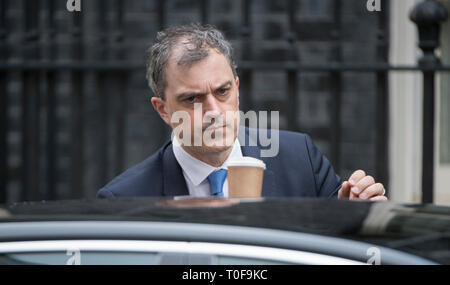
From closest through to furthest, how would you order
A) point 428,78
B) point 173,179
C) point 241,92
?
point 173,179
point 428,78
point 241,92

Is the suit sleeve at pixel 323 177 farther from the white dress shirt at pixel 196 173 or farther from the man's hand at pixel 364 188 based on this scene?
the man's hand at pixel 364 188

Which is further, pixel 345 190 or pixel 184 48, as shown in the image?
pixel 184 48

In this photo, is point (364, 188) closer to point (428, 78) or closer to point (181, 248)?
point (181, 248)

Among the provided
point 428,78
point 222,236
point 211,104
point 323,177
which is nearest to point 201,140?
point 211,104

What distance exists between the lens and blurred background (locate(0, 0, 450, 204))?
4574 mm

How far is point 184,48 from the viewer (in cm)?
275

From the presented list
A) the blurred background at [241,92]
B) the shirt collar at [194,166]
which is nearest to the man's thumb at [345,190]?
the shirt collar at [194,166]

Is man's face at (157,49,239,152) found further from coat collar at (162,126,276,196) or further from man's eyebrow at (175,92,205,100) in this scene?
coat collar at (162,126,276,196)

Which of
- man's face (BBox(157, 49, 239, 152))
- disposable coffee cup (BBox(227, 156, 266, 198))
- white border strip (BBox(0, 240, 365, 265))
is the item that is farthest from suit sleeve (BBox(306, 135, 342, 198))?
white border strip (BBox(0, 240, 365, 265))

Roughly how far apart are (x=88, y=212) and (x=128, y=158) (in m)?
3.42

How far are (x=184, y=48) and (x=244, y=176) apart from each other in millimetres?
568

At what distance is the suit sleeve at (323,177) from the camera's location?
2.93 metres

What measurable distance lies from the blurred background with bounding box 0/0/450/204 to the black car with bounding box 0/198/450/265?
2.65m
